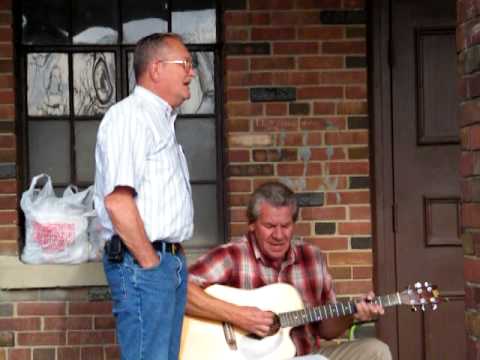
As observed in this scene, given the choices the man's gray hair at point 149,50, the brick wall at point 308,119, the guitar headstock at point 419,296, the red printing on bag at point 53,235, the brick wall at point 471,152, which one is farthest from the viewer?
the brick wall at point 308,119

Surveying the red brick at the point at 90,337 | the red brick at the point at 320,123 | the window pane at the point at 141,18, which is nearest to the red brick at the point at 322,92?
the red brick at the point at 320,123

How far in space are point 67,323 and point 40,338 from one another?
6.2 inches

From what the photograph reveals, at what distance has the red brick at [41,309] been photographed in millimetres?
5289

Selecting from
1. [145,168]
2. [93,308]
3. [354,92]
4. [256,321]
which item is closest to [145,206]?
[145,168]

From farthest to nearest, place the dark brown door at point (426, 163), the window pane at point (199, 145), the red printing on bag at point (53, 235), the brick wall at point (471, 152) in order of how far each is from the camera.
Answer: the window pane at point (199, 145), the dark brown door at point (426, 163), the red printing on bag at point (53, 235), the brick wall at point (471, 152)

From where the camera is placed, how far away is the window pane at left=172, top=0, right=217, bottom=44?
5.51 metres

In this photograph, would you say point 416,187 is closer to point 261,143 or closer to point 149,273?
point 261,143

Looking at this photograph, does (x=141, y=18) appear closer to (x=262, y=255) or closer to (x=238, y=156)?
(x=238, y=156)

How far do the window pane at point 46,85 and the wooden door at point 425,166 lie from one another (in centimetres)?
175

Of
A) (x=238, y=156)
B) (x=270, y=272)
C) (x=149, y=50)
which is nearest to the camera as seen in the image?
(x=149, y=50)

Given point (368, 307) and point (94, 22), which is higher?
point (94, 22)

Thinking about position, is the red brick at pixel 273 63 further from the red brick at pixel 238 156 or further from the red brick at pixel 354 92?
the red brick at pixel 238 156

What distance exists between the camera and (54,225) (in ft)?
17.1

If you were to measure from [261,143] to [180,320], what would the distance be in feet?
5.48
